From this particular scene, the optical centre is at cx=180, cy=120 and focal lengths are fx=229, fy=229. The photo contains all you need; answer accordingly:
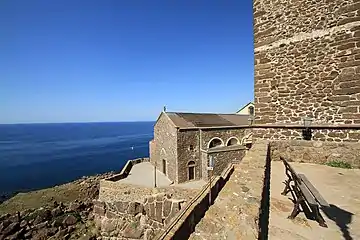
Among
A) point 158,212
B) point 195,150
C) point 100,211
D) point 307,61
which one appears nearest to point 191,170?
point 195,150

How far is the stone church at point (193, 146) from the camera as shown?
74.4ft

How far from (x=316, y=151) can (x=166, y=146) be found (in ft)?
64.4

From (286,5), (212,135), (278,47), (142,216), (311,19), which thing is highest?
(286,5)

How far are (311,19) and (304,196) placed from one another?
6358 mm

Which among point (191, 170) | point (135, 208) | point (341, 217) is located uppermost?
point (341, 217)

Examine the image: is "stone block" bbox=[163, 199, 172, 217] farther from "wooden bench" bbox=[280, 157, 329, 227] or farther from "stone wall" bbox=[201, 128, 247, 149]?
"stone wall" bbox=[201, 128, 247, 149]

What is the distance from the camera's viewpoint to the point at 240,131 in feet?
86.3

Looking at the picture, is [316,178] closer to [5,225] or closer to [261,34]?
[261,34]

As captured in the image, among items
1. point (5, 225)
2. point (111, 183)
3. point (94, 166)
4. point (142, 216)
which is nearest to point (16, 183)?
point (94, 166)

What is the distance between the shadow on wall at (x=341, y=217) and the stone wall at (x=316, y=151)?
3244mm

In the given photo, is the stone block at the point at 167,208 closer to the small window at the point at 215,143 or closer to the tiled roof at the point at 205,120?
the tiled roof at the point at 205,120

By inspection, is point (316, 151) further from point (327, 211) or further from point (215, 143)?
point (215, 143)

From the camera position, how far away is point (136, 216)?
15.9 m

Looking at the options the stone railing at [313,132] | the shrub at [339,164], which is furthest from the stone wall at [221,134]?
the shrub at [339,164]
